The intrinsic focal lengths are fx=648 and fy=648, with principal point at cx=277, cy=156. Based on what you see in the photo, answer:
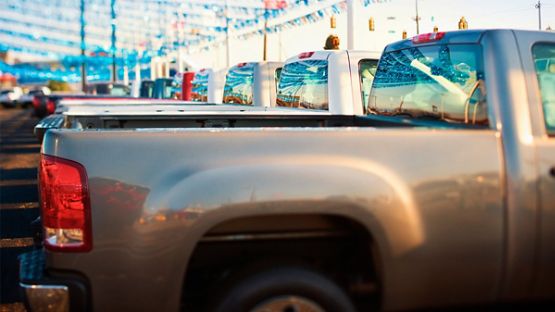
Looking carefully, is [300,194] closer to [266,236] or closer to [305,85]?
[266,236]

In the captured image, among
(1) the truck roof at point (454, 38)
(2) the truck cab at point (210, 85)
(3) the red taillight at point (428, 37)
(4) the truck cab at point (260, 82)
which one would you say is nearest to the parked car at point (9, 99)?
(2) the truck cab at point (210, 85)

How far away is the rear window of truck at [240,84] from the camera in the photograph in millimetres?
9867

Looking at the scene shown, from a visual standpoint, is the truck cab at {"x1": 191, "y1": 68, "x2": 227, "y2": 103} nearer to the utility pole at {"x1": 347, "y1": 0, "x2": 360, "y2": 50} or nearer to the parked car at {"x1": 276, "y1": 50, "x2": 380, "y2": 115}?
the utility pole at {"x1": 347, "y1": 0, "x2": 360, "y2": 50}

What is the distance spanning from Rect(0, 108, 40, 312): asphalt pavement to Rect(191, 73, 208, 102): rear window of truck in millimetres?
3511

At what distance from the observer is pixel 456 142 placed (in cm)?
293

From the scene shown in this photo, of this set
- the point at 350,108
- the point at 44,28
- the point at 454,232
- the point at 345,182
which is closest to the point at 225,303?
the point at 345,182

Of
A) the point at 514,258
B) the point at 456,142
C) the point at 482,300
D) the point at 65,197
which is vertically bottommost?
the point at 482,300

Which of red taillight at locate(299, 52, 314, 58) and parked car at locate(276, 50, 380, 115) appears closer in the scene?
parked car at locate(276, 50, 380, 115)

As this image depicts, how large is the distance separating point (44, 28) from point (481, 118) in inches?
2191

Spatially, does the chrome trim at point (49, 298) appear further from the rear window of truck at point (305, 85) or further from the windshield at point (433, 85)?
the rear window of truck at point (305, 85)

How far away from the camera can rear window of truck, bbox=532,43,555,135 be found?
3178mm

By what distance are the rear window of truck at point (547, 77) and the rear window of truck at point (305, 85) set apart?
3.68m

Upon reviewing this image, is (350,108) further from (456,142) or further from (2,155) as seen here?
(2,155)

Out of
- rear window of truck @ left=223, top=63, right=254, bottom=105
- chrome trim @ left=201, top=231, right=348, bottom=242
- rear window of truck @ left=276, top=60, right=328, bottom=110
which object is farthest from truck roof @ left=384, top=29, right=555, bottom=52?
rear window of truck @ left=223, top=63, right=254, bottom=105
